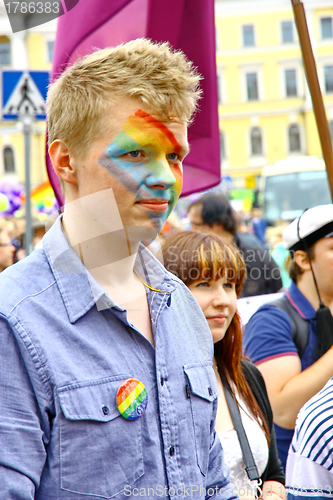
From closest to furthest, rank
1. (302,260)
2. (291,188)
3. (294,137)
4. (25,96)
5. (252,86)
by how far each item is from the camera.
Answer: (302,260) → (25,96) → (291,188) → (252,86) → (294,137)

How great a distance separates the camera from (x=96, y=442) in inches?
42.3

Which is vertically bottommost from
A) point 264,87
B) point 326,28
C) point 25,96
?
point 25,96

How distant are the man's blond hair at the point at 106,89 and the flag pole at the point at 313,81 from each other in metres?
0.83

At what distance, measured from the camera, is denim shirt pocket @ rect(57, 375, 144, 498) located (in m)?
1.06

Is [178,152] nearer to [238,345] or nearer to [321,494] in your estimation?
[321,494]

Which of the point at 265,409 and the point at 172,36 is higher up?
the point at 172,36

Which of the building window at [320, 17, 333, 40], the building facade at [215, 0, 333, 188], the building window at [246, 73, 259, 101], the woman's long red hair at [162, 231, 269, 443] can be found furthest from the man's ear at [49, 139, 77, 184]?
the building window at [246, 73, 259, 101]

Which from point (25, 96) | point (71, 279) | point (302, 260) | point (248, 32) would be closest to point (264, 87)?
point (248, 32)

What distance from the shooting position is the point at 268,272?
383cm

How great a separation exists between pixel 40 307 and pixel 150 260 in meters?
0.39

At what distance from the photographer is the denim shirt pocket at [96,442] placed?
1.06m

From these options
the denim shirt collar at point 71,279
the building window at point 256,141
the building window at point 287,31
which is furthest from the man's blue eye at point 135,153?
the building window at point 287,31

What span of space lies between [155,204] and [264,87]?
41.9m
